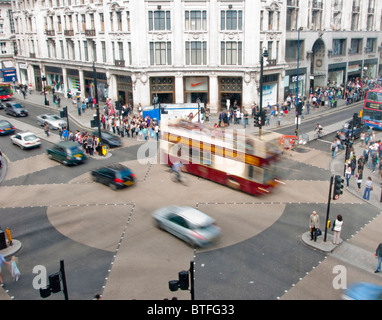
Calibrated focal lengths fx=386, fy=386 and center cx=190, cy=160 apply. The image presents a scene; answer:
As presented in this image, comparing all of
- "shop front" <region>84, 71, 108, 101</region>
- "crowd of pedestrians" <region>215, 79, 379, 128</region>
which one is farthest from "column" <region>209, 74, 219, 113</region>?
"shop front" <region>84, 71, 108, 101</region>

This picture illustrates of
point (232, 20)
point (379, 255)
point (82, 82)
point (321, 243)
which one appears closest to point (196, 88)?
point (232, 20)

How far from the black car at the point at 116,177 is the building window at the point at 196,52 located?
2577 cm

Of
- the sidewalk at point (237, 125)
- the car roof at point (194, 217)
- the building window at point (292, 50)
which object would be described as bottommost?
the sidewalk at point (237, 125)

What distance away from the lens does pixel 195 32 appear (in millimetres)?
46281

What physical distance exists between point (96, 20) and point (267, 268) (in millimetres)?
45933

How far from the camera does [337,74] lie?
65.7m

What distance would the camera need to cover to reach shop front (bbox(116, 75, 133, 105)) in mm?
49719

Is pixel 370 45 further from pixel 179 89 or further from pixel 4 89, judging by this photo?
pixel 4 89

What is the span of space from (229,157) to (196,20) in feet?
94.3

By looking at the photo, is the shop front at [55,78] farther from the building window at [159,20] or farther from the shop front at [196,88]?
the shop front at [196,88]

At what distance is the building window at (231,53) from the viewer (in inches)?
1822

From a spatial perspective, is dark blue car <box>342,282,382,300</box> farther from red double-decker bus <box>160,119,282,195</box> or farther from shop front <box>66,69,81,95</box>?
shop front <box>66,69,81,95</box>

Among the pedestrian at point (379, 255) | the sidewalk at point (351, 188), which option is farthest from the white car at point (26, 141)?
the pedestrian at point (379, 255)

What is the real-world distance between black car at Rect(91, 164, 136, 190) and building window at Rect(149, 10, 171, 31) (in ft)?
87.2
